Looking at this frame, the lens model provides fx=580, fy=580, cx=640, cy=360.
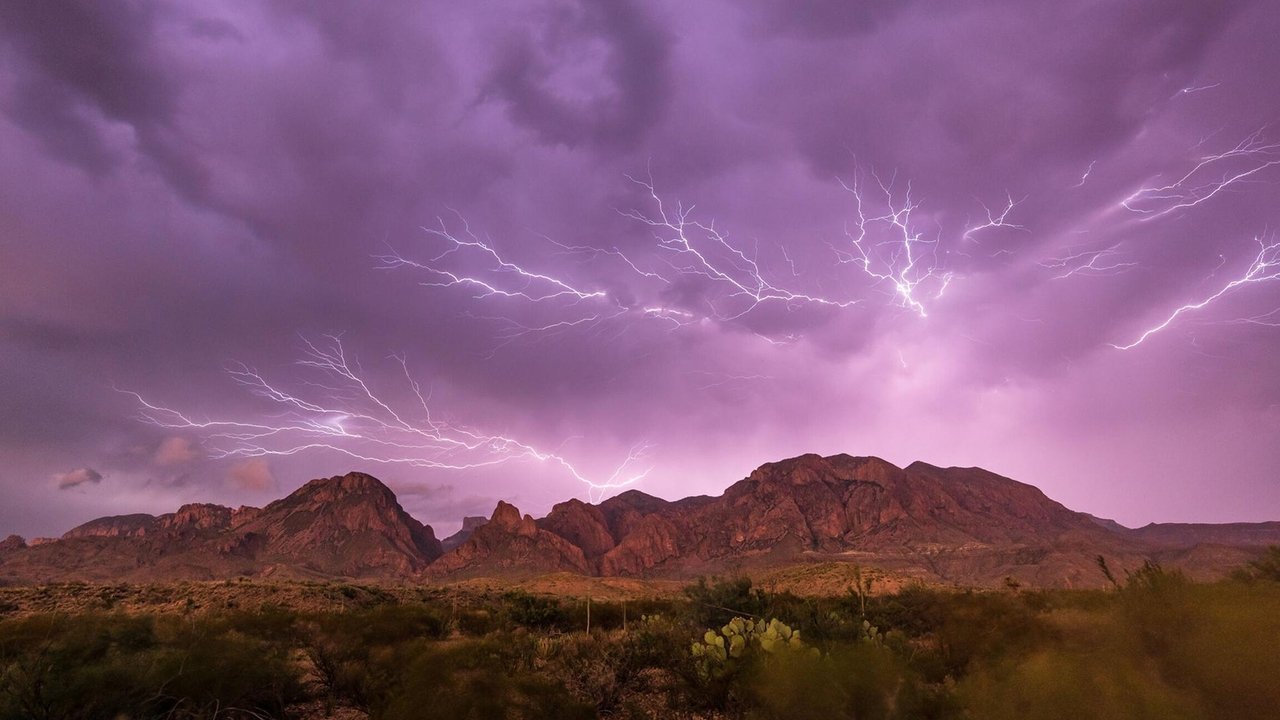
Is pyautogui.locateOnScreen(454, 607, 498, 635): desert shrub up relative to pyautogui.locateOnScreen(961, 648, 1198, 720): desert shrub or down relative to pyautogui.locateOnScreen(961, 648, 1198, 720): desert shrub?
down

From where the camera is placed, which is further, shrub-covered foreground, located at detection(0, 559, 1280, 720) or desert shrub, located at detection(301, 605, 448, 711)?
desert shrub, located at detection(301, 605, 448, 711)

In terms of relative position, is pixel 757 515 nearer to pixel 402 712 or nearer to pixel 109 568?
pixel 109 568

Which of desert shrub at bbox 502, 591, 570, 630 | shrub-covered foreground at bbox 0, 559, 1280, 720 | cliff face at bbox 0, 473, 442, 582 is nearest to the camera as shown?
shrub-covered foreground at bbox 0, 559, 1280, 720

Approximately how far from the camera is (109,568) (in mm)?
125938

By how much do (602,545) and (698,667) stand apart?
199826 millimetres

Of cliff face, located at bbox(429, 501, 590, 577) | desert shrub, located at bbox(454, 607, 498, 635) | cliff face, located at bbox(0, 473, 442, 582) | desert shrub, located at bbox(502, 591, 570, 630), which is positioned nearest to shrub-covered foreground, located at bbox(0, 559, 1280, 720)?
desert shrub, located at bbox(454, 607, 498, 635)

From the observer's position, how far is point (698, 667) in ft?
30.2

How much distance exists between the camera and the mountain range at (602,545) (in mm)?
129375

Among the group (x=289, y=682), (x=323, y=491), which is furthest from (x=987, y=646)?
(x=323, y=491)

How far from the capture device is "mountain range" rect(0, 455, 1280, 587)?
424 feet

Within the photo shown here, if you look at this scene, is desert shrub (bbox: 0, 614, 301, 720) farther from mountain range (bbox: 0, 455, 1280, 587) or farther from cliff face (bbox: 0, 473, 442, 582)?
cliff face (bbox: 0, 473, 442, 582)

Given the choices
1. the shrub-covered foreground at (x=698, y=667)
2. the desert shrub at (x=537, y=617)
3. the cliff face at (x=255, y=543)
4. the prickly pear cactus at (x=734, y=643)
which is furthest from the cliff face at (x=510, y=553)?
the prickly pear cactus at (x=734, y=643)

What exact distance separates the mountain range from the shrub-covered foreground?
11936cm

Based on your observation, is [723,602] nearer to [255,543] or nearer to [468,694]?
[468,694]
